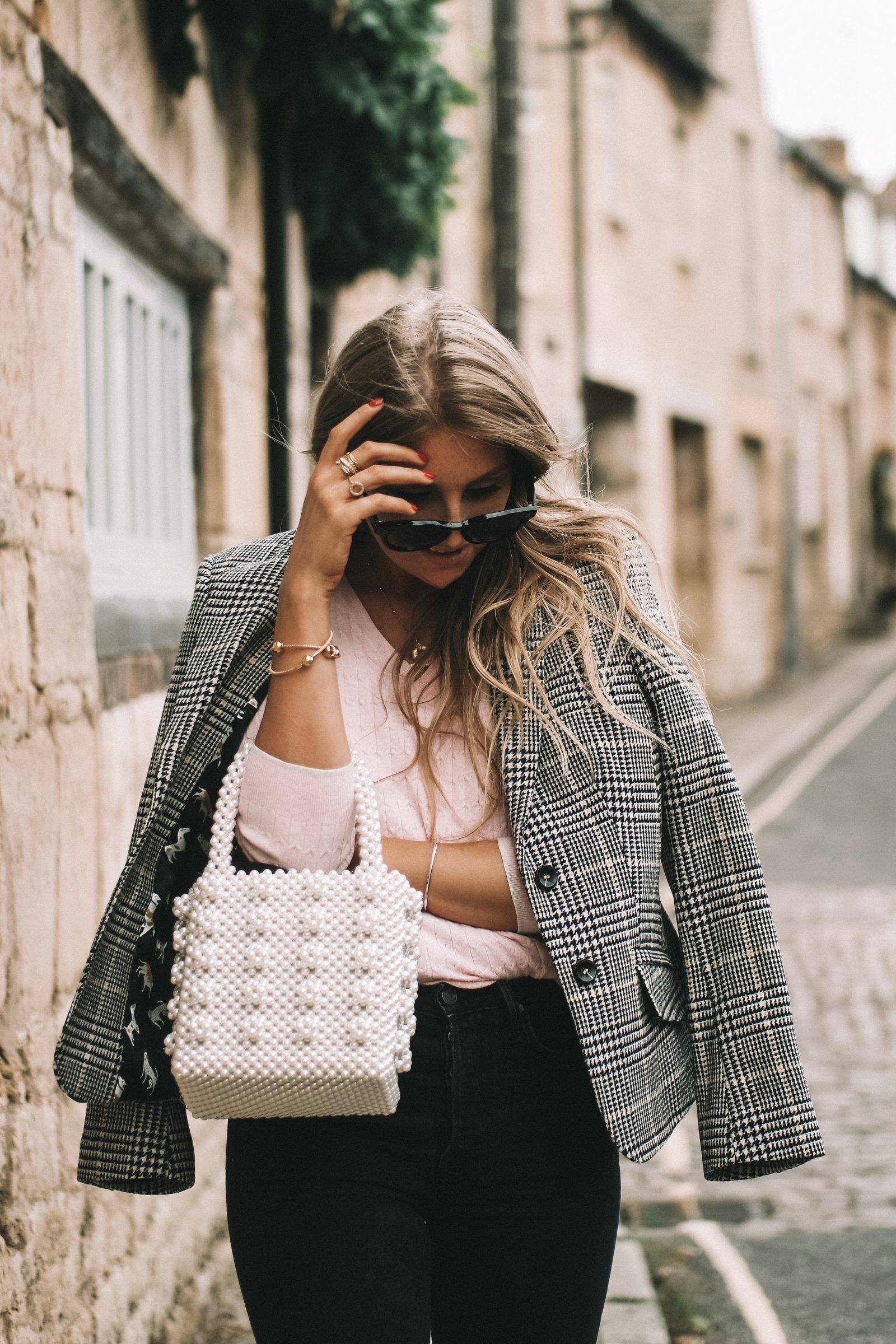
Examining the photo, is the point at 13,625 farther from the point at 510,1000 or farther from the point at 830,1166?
the point at 830,1166

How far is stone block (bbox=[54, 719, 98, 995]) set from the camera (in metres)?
2.96

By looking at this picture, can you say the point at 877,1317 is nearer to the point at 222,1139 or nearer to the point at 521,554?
the point at 222,1139

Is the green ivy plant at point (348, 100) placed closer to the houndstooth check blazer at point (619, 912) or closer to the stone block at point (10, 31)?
the stone block at point (10, 31)

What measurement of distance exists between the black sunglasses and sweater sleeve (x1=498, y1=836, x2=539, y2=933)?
39 cm

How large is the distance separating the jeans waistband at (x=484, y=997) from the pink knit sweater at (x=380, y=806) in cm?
1

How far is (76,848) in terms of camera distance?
10.1 ft

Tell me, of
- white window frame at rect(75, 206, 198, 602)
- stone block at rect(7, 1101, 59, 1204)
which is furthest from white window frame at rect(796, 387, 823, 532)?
stone block at rect(7, 1101, 59, 1204)

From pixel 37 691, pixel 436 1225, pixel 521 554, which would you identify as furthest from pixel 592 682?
pixel 37 691

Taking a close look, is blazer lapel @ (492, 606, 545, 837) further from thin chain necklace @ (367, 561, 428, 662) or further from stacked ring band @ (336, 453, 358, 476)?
stacked ring band @ (336, 453, 358, 476)

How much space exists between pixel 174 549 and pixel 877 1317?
2.89m

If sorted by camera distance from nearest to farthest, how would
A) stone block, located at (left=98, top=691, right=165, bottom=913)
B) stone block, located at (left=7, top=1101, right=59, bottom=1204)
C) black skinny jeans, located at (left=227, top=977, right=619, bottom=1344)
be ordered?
black skinny jeans, located at (left=227, top=977, right=619, bottom=1344) < stone block, located at (left=7, top=1101, right=59, bottom=1204) < stone block, located at (left=98, top=691, right=165, bottom=913)

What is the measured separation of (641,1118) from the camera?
1887 mm

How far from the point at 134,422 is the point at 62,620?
1565 mm

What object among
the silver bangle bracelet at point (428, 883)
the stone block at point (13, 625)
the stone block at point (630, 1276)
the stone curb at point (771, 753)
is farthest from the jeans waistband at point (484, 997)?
the stone block at point (630, 1276)
